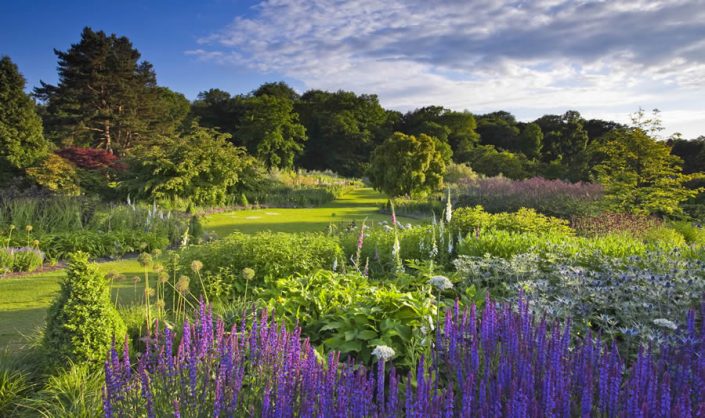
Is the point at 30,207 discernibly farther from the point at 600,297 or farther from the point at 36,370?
the point at 600,297

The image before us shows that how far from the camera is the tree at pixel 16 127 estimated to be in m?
18.3

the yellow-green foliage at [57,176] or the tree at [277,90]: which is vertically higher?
the tree at [277,90]

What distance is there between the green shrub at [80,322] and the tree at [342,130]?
35.0 m

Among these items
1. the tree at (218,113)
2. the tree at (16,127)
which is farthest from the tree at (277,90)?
the tree at (16,127)

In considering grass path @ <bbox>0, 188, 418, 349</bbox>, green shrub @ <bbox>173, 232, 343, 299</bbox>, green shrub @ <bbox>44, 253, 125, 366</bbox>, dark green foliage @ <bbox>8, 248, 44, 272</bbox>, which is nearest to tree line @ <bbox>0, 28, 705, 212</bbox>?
grass path @ <bbox>0, 188, 418, 349</bbox>

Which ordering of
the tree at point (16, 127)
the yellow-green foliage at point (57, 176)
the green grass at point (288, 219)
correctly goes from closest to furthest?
1. the green grass at point (288, 219)
2. the yellow-green foliage at point (57, 176)
3. the tree at point (16, 127)

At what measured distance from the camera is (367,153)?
41.4 metres

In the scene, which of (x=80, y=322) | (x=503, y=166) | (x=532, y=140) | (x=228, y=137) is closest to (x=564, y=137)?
(x=532, y=140)

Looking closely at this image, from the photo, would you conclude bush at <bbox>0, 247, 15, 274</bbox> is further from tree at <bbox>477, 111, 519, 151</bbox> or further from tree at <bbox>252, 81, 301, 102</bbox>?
tree at <bbox>477, 111, 519, 151</bbox>

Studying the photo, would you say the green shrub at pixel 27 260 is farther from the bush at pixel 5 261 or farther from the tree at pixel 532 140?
the tree at pixel 532 140

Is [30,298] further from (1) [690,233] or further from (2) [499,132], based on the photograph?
(2) [499,132]

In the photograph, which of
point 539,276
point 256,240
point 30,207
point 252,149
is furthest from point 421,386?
point 252,149

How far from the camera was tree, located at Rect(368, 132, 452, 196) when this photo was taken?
1812 centimetres

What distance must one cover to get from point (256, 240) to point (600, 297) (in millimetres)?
3853
